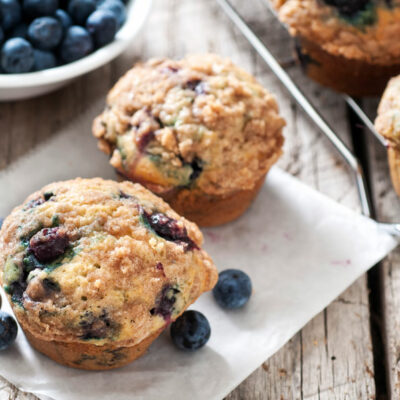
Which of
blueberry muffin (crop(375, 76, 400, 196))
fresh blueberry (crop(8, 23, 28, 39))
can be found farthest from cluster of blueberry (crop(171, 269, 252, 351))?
fresh blueberry (crop(8, 23, 28, 39))

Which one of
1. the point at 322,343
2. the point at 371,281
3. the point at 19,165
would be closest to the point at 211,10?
the point at 19,165

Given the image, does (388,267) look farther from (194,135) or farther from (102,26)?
(102,26)

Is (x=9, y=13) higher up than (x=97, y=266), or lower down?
higher up

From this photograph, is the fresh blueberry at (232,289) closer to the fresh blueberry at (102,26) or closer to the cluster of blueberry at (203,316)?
the cluster of blueberry at (203,316)

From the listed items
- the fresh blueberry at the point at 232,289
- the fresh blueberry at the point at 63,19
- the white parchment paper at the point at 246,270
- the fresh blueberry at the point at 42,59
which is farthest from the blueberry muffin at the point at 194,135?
the fresh blueberry at the point at 63,19

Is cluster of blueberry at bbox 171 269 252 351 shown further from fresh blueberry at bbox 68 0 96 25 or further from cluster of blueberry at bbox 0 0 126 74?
fresh blueberry at bbox 68 0 96 25

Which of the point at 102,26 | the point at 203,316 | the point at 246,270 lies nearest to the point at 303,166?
the point at 246,270
